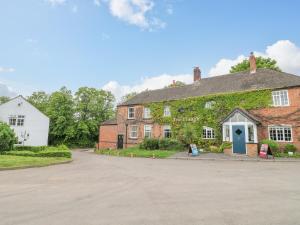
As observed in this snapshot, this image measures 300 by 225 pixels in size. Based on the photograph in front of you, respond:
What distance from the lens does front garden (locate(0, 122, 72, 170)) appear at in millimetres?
13812

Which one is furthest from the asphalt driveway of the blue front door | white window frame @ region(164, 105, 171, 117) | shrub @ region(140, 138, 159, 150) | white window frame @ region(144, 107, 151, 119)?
white window frame @ region(144, 107, 151, 119)

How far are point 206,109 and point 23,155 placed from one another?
20.1 meters

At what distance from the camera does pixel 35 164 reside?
14156 millimetres

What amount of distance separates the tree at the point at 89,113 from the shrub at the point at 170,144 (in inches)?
955

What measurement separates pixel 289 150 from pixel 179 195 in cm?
1736

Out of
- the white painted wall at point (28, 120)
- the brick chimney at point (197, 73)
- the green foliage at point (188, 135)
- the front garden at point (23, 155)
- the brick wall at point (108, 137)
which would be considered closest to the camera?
the front garden at point (23, 155)

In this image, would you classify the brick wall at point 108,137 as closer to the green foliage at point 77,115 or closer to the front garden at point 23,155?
the green foliage at point 77,115

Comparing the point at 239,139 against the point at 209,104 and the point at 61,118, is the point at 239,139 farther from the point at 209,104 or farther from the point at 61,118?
the point at 61,118

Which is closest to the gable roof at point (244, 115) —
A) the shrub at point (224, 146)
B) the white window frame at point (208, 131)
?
the white window frame at point (208, 131)

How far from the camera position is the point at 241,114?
71.1ft

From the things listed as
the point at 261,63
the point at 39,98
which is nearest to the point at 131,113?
the point at 261,63

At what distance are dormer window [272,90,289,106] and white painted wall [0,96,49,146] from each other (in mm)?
34517

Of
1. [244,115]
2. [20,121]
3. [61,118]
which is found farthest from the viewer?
[61,118]

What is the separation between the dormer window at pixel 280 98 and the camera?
68.5 ft
